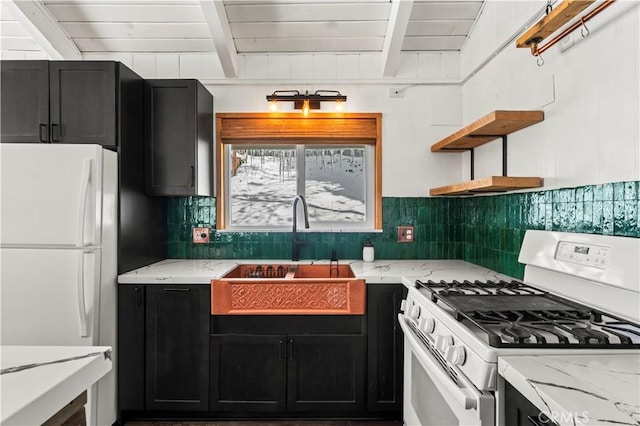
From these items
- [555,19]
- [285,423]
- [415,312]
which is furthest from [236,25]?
[285,423]

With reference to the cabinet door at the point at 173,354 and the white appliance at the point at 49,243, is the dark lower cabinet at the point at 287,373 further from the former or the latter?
the white appliance at the point at 49,243

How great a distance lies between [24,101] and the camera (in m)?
2.34

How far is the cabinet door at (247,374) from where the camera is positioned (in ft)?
7.48

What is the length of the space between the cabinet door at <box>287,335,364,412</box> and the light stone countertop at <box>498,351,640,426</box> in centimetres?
134

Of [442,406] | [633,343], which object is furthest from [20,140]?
[633,343]

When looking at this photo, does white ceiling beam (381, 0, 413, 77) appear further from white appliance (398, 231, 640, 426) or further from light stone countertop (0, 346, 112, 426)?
light stone countertop (0, 346, 112, 426)

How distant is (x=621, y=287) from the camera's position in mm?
1306

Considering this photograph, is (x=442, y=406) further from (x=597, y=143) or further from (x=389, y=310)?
(x=597, y=143)

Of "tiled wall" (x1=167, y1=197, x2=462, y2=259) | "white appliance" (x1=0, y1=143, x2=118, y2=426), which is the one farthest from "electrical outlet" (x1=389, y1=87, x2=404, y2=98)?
"white appliance" (x1=0, y1=143, x2=118, y2=426)

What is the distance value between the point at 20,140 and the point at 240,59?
1.53 meters

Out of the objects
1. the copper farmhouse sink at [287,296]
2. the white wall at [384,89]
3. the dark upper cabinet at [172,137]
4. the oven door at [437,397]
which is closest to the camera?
the oven door at [437,397]

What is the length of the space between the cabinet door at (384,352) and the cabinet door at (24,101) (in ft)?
7.27

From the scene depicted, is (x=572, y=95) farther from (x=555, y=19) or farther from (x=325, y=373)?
(x=325, y=373)

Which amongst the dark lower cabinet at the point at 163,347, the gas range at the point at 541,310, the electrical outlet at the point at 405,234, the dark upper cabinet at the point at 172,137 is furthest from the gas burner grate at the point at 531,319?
the dark upper cabinet at the point at 172,137
